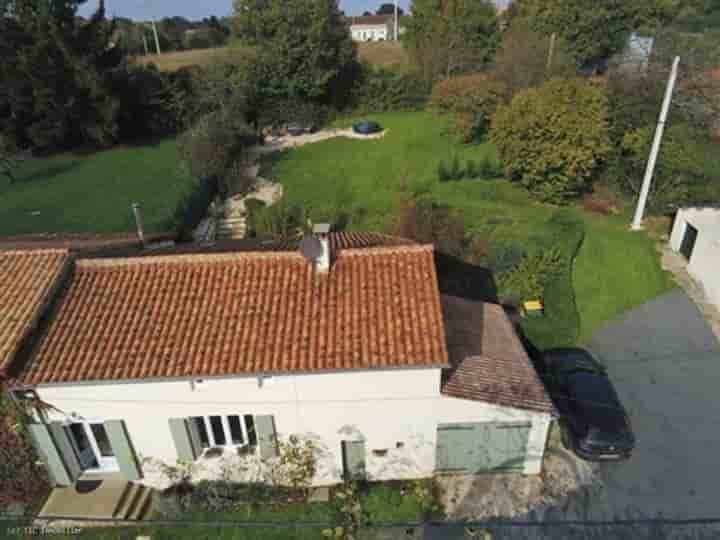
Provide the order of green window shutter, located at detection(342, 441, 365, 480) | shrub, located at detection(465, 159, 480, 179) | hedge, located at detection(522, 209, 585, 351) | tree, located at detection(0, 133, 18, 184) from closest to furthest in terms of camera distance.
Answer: green window shutter, located at detection(342, 441, 365, 480)
hedge, located at detection(522, 209, 585, 351)
shrub, located at detection(465, 159, 480, 179)
tree, located at detection(0, 133, 18, 184)

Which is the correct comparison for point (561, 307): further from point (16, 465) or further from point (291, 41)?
point (291, 41)

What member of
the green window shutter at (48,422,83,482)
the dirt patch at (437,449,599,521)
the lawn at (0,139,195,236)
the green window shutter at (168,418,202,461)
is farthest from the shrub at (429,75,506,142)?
the green window shutter at (48,422,83,482)

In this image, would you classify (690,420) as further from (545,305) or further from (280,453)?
(280,453)

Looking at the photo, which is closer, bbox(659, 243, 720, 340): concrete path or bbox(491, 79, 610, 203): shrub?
bbox(659, 243, 720, 340): concrete path

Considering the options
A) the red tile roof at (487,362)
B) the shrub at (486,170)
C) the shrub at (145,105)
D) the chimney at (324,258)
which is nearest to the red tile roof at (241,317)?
the chimney at (324,258)

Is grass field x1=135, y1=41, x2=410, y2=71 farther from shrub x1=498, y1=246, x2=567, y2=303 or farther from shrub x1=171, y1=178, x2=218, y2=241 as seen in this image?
shrub x1=498, y1=246, x2=567, y2=303

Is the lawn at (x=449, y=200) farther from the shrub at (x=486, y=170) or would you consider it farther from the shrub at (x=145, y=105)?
the shrub at (x=145, y=105)

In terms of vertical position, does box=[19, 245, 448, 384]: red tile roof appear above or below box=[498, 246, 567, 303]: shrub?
above
